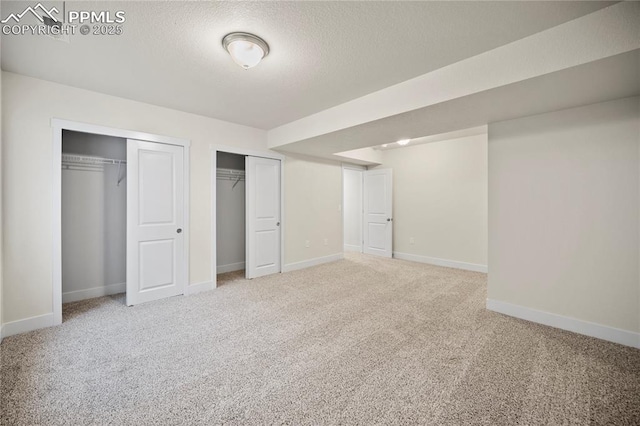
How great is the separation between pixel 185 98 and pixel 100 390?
9.76ft

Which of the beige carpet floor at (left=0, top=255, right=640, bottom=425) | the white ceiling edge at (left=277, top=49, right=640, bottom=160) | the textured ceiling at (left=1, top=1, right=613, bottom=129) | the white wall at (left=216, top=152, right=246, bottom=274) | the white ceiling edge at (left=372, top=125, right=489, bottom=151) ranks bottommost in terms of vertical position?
the beige carpet floor at (left=0, top=255, right=640, bottom=425)

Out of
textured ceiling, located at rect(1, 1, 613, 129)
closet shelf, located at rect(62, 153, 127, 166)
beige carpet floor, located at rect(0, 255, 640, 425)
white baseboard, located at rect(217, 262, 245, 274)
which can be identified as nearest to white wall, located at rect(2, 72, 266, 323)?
textured ceiling, located at rect(1, 1, 613, 129)

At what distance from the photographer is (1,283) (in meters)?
2.52

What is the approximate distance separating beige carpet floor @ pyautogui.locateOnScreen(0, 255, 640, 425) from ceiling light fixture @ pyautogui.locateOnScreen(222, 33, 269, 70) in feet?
8.02

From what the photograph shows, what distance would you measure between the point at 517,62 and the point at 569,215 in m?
1.70

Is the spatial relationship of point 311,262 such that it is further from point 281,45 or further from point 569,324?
point 281,45

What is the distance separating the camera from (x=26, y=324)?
267 cm

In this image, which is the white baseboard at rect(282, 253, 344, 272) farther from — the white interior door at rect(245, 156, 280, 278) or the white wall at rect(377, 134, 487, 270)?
the white wall at rect(377, 134, 487, 270)

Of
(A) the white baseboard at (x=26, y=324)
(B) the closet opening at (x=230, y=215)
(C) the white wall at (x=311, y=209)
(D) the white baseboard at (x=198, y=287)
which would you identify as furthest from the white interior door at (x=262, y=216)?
(A) the white baseboard at (x=26, y=324)

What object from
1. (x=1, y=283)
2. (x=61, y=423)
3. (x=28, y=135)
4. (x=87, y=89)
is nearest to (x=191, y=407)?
(x=61, y=423)

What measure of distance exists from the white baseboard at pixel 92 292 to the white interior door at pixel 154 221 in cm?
80

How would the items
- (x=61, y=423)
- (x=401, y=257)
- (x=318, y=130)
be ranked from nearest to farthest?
(x=61, y=423)
(x=318, y=130)
(x=401, y=257)

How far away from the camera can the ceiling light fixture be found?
2004 millimetres

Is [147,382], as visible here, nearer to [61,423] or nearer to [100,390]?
[100,390]
